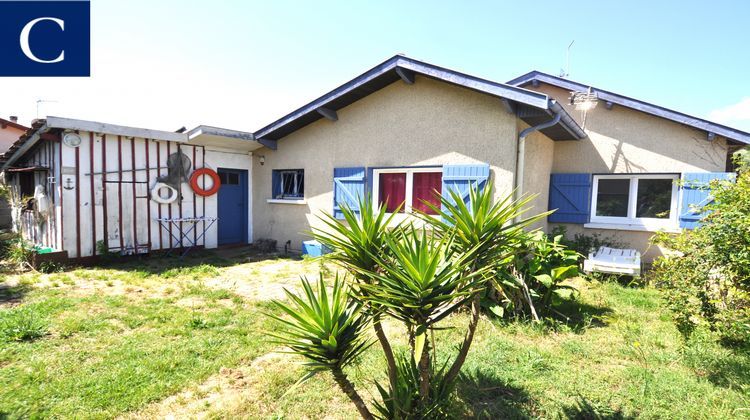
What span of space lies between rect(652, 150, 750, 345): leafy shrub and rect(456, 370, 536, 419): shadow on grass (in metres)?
2.02

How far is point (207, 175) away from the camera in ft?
29.5

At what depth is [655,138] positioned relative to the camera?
23.4 feet

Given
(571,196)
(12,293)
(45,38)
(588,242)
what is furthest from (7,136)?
(588,242)

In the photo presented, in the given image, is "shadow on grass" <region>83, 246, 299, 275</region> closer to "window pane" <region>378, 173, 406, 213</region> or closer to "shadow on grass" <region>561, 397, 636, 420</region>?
"window pane" <region>378, 173, 406, 213</region>

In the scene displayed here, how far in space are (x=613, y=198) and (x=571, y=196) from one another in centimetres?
88

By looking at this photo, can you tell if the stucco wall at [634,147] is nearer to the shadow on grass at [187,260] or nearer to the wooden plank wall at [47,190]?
the shadow on grass at [187,260]

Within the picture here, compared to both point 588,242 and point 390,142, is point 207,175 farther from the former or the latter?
point 588,242

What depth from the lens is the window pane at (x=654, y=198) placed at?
7180mm

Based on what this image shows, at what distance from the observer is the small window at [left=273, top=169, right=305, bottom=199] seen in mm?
9391

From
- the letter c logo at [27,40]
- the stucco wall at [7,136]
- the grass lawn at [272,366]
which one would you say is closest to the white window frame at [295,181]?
the grass lawn at [272,366]

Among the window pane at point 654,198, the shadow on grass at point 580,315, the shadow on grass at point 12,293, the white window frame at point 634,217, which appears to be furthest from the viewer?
the window pane at point 654,198

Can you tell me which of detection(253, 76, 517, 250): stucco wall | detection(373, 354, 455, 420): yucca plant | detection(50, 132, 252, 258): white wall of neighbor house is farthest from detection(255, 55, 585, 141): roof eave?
detection(373, 354, 455, 420): yucca plant

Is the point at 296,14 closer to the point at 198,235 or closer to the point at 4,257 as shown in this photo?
the point at 198,235

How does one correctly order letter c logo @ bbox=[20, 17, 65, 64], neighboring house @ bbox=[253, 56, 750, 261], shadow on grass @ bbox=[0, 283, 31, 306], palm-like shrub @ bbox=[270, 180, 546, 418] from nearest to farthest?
palm-like shrub @ bbox=[270, 180, 546, 418], shadow on grass @ bbox=[0, 283, 31, 306], neighboring house @ bbox=[253, 56, 750, 261], letter c logo @ bbox=[20, 17, 65, 64]
